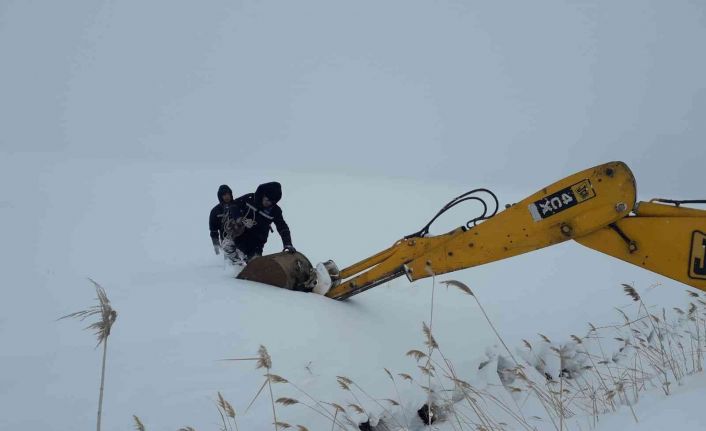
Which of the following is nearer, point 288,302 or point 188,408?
point 188,408

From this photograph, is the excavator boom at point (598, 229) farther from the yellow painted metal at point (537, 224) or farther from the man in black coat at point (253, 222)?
the man in black coat at point (253, 222)

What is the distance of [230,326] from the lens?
4047mm

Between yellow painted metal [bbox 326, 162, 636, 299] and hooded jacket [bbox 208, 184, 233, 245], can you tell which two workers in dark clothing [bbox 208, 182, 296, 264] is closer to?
hooded jacket [bbox 208, 184, 233, 245]

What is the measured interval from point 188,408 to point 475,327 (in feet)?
11.4

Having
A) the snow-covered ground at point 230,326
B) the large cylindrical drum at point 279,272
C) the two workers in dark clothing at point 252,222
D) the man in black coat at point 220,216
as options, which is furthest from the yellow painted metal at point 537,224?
the man in black coat at point 220,216

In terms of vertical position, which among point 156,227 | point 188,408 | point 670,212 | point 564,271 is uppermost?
point 156,227

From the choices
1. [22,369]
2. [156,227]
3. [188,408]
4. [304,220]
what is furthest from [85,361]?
[304,220]

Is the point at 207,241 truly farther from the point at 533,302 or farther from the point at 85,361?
the point at 85,361

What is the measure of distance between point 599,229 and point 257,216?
455cm

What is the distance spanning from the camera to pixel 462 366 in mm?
4461

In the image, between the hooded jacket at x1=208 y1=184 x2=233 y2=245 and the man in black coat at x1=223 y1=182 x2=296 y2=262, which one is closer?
the man in black coat at x1=223 y1=182 x2=296 y2=262

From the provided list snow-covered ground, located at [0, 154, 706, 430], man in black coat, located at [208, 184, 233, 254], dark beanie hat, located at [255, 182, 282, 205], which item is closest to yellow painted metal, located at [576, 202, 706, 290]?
snow-covered ground, located at [0, 154, 706, 430]

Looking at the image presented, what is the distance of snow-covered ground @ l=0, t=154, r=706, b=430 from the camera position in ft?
9.78

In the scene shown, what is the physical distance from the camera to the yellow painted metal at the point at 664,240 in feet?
12.2
